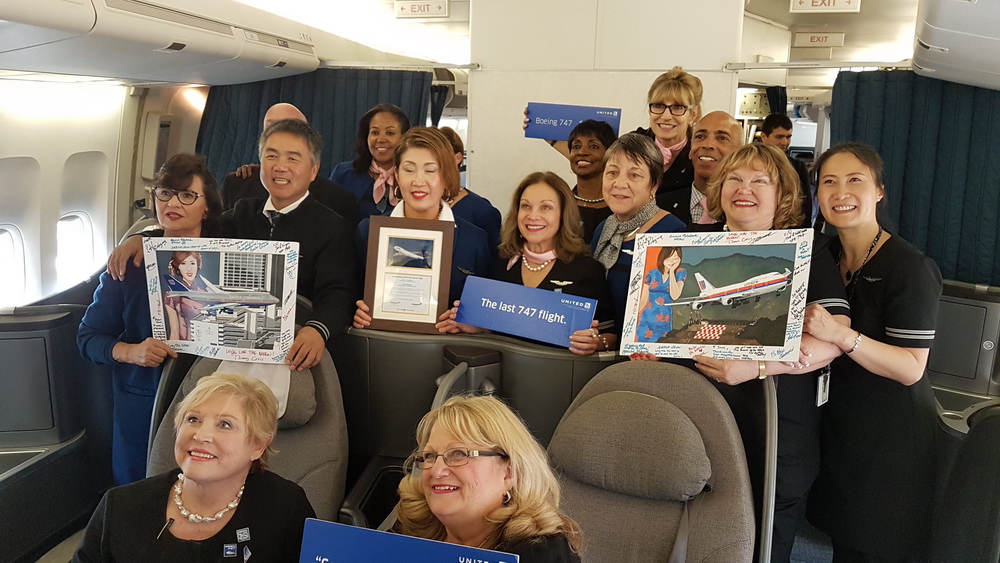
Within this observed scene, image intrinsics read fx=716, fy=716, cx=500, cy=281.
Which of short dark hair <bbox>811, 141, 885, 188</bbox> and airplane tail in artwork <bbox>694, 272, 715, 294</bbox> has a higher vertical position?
short dark hair <bbox>811, 141, 885, 188</bbox>

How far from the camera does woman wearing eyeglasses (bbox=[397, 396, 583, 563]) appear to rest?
1.87 m

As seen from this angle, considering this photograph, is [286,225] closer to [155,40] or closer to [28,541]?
[155,40]

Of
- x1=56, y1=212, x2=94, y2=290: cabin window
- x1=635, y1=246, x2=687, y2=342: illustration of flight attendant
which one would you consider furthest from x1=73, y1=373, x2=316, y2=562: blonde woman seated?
x1=56, y1=212, x2=94, y2=290: cabin window

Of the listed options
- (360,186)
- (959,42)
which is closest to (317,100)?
(360,186)

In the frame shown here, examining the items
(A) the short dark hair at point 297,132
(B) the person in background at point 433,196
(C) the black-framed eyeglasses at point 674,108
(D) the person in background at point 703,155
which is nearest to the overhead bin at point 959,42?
(D) the person in background at point 703,155

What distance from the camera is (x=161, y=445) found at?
8.81 ft

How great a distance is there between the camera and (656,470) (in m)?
2.30

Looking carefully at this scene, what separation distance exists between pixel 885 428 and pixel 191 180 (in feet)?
10.1

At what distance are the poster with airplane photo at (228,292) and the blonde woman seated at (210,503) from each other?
562 millimetres

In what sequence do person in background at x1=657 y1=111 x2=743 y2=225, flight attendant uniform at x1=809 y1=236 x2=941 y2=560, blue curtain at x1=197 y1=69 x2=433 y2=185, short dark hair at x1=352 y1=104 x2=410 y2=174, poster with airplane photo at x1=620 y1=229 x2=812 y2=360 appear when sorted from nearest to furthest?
poster with airplane photo at x1=620 y1=229 x2=812 y2=360
flight attendant uniform at x1=809 y1=236 x2=941 y2=560
person in background at x1=657 y1=111 x2=743 y2=225
short dark hair at x1=352 y1=104 x2=410 y2=174
blue curtain at x1=197 y1=69 x2=433 y2=185

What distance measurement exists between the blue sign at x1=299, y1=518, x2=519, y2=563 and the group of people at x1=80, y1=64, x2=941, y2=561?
269 millimetres

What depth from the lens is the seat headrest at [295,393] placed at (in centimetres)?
274

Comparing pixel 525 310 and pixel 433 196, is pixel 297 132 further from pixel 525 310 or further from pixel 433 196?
pixel 525 310

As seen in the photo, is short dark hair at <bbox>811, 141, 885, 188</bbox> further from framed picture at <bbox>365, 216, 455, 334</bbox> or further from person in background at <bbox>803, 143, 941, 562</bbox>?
framed picture at <bbox>365, 216, 455, 334</bbox>
